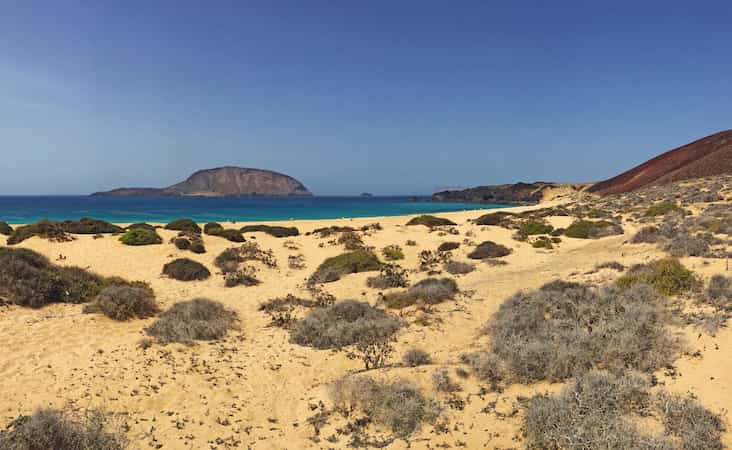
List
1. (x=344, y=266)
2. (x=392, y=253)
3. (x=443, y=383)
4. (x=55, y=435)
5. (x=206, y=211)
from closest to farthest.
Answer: (x=55, y=435) → (x=443, y=383) → (x=344, y=266) → (x=392, y=253) → (x=206, y=211)

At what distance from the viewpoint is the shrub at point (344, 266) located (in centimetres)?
1839

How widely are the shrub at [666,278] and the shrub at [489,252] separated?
9.04 m

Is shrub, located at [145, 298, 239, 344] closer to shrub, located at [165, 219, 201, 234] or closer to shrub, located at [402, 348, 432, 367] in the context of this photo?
shrub, located at [402, 348, 432, 367]

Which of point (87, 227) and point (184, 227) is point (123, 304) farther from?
point (87, 227)

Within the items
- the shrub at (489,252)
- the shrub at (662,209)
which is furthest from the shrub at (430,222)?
the shrub at (662,209)

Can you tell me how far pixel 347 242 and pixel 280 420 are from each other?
19.3m

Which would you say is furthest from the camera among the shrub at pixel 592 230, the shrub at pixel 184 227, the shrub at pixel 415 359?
the shrub at pixel 184 227

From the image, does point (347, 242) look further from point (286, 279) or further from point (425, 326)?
point (425, 326)

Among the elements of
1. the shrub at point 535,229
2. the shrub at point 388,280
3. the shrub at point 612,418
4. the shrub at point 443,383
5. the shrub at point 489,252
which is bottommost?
the shrub at point 443,383

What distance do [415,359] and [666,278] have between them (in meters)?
7.98

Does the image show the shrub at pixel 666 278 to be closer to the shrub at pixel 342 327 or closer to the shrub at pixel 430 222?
the shrub at pixel 342 327

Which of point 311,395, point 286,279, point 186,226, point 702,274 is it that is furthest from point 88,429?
point 186,226

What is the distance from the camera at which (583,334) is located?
28.2 feet

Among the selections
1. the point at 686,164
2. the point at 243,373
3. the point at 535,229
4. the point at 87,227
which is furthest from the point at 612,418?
the point at 686,164
